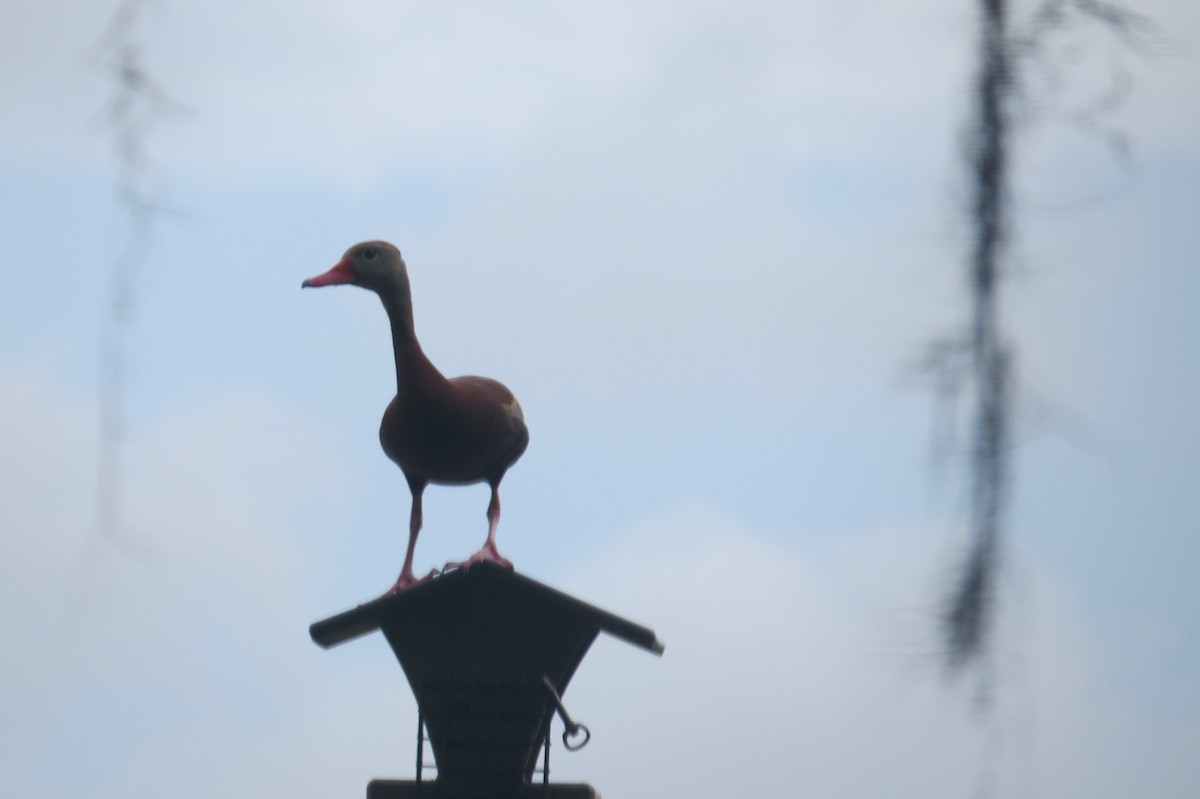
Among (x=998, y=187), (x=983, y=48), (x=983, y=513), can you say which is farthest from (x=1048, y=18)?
(x=983, y=513)

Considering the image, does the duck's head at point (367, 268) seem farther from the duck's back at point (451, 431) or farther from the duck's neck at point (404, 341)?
the duck's back at point (451, 431)

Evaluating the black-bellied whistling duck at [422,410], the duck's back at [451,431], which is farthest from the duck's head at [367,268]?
the duck's back at [451,431]

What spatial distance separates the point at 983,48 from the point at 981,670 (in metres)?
0.76

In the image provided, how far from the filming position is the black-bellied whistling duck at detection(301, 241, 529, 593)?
3.24 m

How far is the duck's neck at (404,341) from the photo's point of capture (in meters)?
3.25

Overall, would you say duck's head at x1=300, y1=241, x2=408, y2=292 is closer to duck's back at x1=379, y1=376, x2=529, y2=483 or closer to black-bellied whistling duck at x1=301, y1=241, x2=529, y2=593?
black-bellied whistling duck at x1=301, y1=241, x2=529, y2=593

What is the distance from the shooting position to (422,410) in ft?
10.6

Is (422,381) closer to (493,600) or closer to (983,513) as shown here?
(493,600)

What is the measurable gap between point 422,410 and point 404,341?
168 millimetres

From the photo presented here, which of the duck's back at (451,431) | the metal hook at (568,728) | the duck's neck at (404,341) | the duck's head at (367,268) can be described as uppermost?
the duck's head at (367,268)

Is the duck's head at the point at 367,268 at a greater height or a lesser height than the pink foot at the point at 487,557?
greater

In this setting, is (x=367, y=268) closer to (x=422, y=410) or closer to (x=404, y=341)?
(x=404, y=341)

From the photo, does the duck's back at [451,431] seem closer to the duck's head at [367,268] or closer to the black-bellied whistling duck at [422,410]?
the black-bellied whistling duck at [422,410]

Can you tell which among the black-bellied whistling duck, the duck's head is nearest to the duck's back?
the black-bellied whistling duck
